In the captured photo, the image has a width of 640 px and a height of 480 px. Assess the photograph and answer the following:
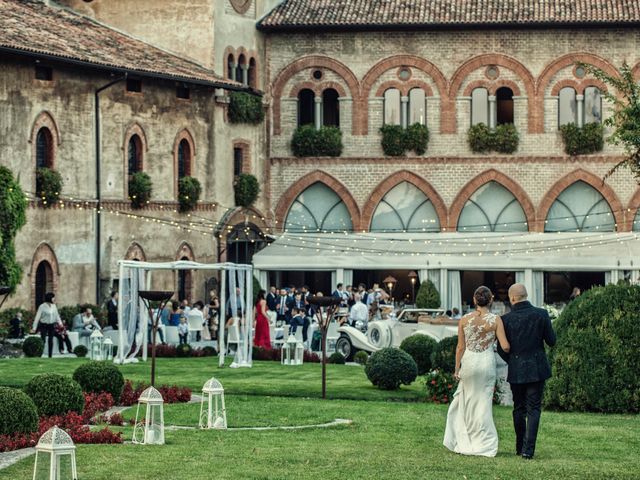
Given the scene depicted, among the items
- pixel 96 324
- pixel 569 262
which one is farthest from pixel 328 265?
pixel 96 324

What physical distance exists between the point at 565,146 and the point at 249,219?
977 centimetres

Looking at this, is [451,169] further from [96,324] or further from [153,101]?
[96,324]

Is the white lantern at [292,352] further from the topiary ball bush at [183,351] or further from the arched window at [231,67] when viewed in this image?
the arched window at [231,67]

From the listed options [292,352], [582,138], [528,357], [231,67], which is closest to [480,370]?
[528,357]

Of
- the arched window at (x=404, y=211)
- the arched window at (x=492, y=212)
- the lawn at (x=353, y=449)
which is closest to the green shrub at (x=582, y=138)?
the arched window at (x=492, y=212)

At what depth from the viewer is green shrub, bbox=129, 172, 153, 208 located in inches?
1666

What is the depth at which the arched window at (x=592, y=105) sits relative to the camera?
48.2 metres

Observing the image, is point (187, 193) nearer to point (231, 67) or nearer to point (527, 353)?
point (231, 67)

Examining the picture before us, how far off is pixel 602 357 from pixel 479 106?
1096 inches

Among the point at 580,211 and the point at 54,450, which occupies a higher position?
the point at 580,211

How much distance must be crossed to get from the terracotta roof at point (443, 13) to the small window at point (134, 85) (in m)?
6.21

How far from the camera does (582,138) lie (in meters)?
47.6

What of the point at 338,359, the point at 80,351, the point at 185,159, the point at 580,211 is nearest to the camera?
the point at 338,359

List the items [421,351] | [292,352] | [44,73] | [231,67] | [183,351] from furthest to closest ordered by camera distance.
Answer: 1. [231,67]
2. [44,73]
3. [183,351]
4. [292,352]
5. [421,351]
